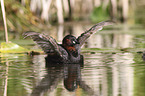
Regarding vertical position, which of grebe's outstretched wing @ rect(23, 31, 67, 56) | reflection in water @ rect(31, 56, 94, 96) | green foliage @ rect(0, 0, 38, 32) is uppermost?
green foliage @ rect(0, 0, 38, 32)

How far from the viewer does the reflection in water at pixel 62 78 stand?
4836 millimetres

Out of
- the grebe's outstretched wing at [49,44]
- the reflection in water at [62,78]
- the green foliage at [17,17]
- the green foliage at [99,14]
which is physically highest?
the green foliage at [99,14]

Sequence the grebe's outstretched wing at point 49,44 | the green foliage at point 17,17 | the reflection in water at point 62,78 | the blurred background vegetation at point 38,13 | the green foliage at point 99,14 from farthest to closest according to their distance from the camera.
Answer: the green foliage at point 99,14, the blurred background vegetation at point 38,13, the green foliage at point 17,17, the grebe's outstretched wing at point 49,44, the reflection in water at point 62,78

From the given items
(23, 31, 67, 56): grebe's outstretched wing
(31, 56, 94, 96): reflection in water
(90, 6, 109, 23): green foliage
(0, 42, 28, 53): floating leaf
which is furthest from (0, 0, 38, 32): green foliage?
(31, 56, 94, 96): reflection in water

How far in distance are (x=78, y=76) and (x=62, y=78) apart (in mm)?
237

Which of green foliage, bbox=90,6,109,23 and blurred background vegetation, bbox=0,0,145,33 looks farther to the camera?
green foliage, bbox=90,6,109,23

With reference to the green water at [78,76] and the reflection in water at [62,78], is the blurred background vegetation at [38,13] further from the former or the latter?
the reflection in water at [62,78]

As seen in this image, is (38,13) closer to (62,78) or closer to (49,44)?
(49,44)

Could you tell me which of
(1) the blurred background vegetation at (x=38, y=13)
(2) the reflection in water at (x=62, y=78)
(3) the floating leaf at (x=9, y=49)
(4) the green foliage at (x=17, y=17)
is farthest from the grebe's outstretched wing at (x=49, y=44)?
(4) the green foliage at (x=17, y=17)

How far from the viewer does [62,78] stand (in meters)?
5.64

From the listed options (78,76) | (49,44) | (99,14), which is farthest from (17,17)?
(78,76)

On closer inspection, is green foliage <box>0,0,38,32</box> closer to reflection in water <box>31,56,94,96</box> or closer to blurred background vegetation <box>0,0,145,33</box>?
blurred background vegetation <box>0,0,145,33</box>

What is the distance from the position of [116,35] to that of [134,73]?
7769mm

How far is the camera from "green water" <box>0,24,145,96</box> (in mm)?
4699
